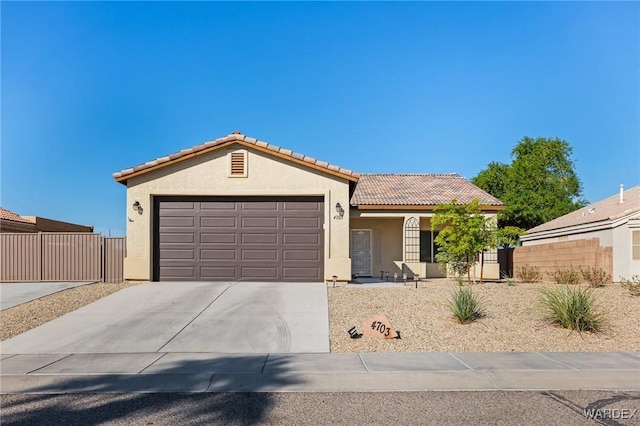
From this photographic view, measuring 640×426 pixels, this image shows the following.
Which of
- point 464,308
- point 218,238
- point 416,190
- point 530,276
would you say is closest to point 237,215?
point 218,238

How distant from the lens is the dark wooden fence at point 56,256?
16.3 meters

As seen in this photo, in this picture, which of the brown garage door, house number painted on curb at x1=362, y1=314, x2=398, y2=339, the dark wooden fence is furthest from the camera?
the dark wooden fence

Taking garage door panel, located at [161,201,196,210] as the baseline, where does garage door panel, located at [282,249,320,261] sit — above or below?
below

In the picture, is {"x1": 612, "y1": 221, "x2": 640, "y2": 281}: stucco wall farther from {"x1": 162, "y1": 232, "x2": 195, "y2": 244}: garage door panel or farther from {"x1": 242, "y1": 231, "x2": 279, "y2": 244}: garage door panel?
{"x1": 162, "y1": 232, "x2": 195, "y2": 244}: garage door panel

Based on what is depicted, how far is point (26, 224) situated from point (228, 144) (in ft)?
54.6

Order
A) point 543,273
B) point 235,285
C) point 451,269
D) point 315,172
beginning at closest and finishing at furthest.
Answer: point 235,285, point 315,172, point 451,269, point 543,273

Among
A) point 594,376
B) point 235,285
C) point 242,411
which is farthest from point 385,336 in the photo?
point 235,285

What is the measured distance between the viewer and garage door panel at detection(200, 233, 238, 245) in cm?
1577

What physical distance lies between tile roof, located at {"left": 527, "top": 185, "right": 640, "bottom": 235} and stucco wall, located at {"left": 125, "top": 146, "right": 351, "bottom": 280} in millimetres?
10311

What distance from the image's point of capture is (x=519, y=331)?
395 inches

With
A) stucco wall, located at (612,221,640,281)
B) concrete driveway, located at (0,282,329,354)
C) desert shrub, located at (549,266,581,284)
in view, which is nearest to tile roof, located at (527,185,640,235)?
stucco wall, located at (612,221,640,281)

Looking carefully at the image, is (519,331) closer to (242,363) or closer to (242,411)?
(242,363)

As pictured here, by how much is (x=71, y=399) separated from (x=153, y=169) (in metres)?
10.3

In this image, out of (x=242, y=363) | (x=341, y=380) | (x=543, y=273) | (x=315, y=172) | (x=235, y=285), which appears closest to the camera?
(x=341, y=380)
